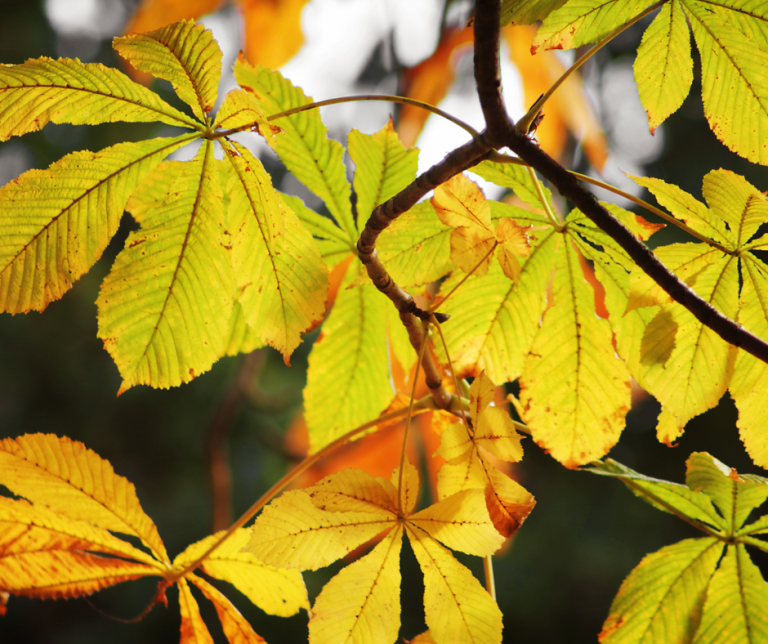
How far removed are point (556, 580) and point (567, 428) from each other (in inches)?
→ 151

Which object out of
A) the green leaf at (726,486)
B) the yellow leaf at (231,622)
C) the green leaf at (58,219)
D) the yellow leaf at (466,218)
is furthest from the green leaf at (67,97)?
the green leaf at (726,486)

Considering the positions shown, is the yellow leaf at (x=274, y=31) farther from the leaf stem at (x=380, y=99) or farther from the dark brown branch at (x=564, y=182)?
the dark brown branch at (x=564, y=182)

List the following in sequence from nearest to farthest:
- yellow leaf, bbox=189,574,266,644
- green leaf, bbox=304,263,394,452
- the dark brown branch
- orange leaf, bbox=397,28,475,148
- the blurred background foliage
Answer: the dark brown branch < yellow leaf, bbox=189,574,266,644 < green leaf, bbox=304,263,394,452 < orange leaf, bbox=397,28,475,148 < the blurred background foliage

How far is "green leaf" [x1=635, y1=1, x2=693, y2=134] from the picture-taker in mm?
402

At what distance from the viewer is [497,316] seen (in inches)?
18.7

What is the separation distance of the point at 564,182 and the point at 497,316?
0.20m

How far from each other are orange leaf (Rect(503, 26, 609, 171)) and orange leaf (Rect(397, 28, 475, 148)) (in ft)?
0.74

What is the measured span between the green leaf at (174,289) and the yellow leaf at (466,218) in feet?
0.58

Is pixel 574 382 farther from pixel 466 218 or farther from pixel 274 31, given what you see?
pixel 274 31

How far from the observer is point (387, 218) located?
37 cm

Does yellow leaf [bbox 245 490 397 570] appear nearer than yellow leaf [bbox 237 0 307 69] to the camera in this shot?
Yes

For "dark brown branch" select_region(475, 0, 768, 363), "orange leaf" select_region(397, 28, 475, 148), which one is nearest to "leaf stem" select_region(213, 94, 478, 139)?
"dark brown branch" select_region(475, 0, 768, 363)

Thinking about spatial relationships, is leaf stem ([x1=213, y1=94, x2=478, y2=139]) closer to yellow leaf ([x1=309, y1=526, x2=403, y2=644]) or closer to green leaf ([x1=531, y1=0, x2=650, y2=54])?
green leaf ([x1=531, y1=0, x2=650, y2=54])

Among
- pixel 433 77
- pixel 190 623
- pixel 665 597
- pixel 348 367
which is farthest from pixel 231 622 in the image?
pixel 433 77
